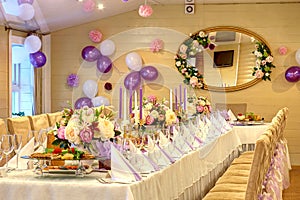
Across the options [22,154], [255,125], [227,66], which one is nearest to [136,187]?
[22,154]

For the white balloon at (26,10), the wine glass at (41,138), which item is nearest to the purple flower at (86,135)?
the wine glass at (41,138)

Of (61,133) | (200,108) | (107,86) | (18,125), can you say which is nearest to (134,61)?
(107,86)

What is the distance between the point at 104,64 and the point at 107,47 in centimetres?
30

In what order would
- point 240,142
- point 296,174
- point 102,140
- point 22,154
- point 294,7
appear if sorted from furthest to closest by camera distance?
1. point 294,7
2. point 296,174
3. point 240,142
4. point 22,154
5. point 102,140

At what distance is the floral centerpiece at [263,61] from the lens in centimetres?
885

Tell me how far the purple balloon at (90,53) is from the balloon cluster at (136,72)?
0.53m

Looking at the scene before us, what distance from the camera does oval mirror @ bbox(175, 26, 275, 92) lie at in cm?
895

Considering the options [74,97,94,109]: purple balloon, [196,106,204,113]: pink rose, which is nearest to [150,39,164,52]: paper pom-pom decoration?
[74,97,94,109]: purple balloon

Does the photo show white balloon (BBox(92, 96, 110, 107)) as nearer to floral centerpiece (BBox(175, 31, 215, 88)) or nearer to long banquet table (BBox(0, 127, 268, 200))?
floral centerpiece (BBox(175, 31, 215, 88))

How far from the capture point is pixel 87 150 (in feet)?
10.2

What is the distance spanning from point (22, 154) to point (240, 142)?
3800 millimetres

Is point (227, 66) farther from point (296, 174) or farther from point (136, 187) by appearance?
point (136, 187)

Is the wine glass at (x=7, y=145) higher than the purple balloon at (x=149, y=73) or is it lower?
lower

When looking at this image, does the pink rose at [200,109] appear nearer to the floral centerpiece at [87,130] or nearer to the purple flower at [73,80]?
the floral centerpiece at [87,130]
